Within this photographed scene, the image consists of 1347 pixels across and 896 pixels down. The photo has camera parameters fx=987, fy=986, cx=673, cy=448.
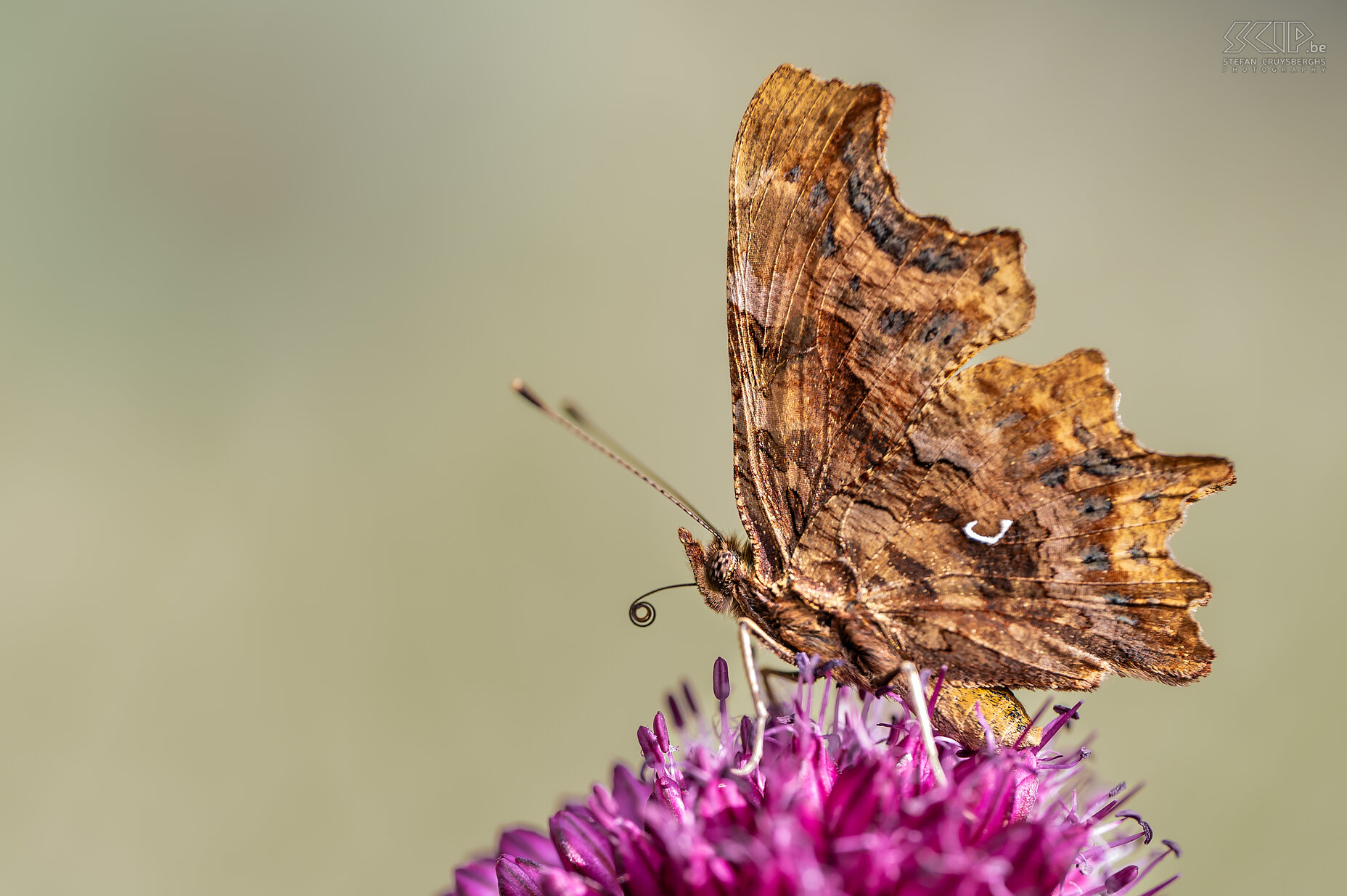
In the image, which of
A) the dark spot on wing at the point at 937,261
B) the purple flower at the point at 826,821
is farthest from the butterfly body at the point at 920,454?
the purple flower at the point at 826,821

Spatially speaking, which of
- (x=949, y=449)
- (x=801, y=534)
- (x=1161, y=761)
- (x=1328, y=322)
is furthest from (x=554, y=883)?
(x=1328, y=322)

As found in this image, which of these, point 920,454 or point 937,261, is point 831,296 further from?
point 920,454

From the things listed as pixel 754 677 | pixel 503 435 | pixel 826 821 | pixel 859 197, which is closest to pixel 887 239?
pixel 859 197

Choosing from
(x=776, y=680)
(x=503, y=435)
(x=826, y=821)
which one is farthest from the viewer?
(x=503, y=435)

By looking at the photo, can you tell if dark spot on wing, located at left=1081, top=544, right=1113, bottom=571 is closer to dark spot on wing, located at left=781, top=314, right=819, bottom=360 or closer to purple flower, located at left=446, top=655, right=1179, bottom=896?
purple flower, located at left=446, top=655, right=1179, bottom=896

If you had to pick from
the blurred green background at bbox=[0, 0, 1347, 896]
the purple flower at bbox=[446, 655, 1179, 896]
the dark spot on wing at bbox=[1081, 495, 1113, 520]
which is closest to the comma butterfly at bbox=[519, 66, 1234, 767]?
A: the dark spot on wing at bbox=[1081, 495, 1113, 520]

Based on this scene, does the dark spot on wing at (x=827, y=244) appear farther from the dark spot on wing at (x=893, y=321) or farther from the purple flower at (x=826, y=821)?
the purple flower at (x=826, y=821)
